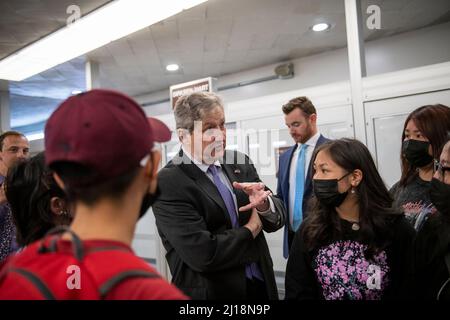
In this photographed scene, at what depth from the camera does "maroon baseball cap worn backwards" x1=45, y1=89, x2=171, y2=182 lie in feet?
2.05

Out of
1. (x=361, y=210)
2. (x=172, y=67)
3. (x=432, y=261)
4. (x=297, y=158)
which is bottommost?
(x=432, y=261)

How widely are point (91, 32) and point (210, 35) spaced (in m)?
1.35

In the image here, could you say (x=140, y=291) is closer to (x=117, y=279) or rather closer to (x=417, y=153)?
(x=117, y=279)

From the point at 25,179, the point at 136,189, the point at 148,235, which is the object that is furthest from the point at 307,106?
the point at 148,235

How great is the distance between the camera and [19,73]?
481 cm

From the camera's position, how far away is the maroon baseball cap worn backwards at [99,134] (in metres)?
0.63

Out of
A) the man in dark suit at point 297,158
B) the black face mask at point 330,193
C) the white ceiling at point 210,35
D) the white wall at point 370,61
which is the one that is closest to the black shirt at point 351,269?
the black face mask at point 330,193

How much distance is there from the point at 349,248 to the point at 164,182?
82 centimetres

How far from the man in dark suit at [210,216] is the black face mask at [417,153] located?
85 cm

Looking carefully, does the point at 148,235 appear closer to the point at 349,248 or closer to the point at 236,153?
the point at 236,153

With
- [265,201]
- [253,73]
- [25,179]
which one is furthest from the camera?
[253,73]

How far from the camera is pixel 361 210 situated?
5.28 feet

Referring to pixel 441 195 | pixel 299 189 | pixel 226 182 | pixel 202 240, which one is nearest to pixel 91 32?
pixel 299 189

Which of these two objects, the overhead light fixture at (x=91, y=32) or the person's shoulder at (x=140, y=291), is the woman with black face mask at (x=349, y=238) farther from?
the overhead light fixture at (x=91, y=32)
